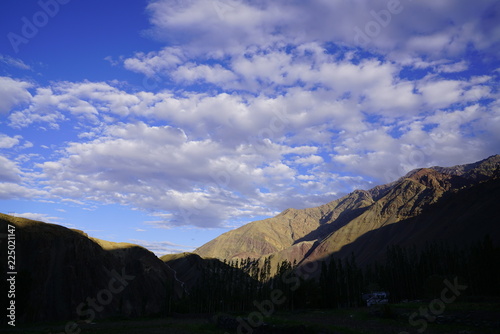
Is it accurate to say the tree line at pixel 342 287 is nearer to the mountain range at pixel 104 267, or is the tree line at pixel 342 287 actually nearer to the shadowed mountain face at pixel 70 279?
the mountain range at pixel 104 267

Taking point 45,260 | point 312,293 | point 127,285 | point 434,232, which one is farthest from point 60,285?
point 434,232

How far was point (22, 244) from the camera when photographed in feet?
302

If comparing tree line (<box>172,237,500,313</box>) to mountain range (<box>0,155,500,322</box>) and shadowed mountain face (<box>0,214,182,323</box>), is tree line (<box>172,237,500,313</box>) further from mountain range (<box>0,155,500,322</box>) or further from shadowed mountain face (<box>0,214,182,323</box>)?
shadowed mountain face (<box>0,214,182,323</box>)

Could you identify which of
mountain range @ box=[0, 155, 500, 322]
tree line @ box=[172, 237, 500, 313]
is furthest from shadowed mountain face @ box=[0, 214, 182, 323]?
tree line @ box=[172, 237, 500, 313]

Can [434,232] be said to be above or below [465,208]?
below

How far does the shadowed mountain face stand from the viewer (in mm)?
85562

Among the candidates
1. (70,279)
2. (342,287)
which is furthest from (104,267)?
(342,287)

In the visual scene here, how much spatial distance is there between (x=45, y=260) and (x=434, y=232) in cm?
15943

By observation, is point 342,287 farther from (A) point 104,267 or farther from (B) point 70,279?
(A) point 104,267

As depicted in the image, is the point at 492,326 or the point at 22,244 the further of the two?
the point at 22,244

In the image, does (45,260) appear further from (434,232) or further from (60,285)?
(434,232)

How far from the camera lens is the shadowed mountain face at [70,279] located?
8556 centimetres

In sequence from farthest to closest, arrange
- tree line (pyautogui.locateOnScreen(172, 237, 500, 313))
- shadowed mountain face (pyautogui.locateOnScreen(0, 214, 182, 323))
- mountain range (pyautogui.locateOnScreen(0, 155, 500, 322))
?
mountain range (pyautogui.locateOnScreen(0, 155, 500, 322)), shadowed mountain face (pyautogui.locateOnScreen(0, 214, 182, 323)), tree line (pyautogui.locateOnScreen(172, 237, 500, 313))

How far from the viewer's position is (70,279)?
310 ft
